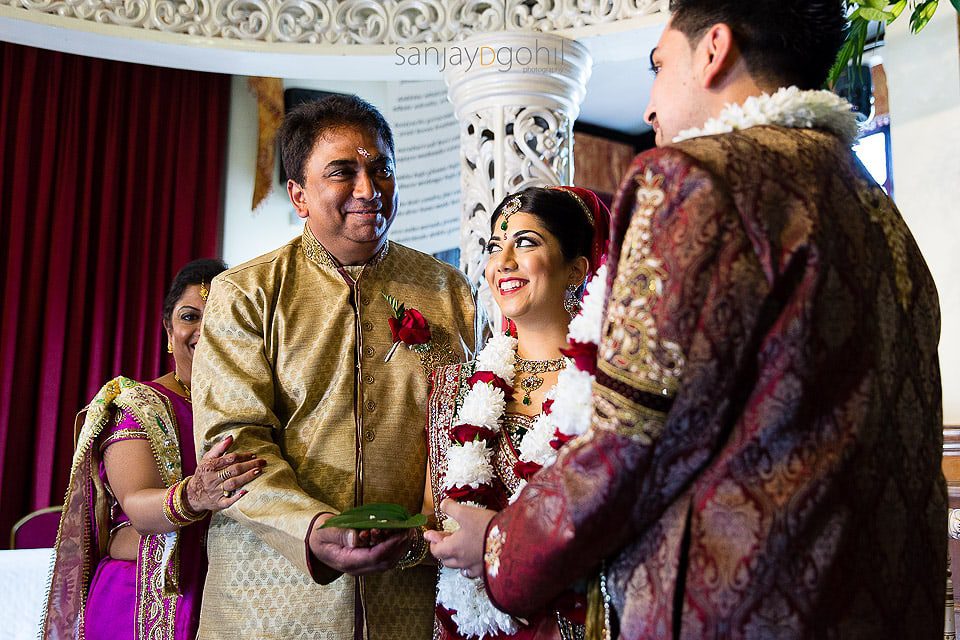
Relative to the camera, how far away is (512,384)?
231 cm

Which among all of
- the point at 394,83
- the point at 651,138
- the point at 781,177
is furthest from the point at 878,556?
the point at 651,138

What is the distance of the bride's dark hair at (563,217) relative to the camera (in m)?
2.41

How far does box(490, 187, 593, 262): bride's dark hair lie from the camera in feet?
7.89

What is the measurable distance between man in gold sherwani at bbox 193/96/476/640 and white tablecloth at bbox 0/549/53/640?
1562mm

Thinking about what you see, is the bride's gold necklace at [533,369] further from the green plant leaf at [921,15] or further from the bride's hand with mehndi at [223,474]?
the green plant leaf at [921,15]

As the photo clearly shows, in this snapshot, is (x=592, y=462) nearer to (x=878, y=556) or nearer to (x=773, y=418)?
(x=773, y=418)

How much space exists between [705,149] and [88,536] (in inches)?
93.7

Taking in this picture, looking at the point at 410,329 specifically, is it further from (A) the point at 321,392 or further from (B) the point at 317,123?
(B) the point at 317,123

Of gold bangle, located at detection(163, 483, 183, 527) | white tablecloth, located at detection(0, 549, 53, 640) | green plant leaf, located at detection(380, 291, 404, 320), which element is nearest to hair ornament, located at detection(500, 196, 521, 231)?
green plant leaf, located at detection(380, 291, 404, 320)

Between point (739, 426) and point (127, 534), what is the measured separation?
2.24 meters

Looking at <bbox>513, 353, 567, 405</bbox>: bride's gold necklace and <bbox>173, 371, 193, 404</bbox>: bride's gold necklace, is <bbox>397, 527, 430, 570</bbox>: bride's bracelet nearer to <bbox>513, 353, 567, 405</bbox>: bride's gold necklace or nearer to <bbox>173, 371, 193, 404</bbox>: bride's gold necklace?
<bbox>513, 353, 567, 405</bbox>: bride's gold necklace

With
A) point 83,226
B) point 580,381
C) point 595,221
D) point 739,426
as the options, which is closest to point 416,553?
point 580,381

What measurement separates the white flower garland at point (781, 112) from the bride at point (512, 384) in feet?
2.36

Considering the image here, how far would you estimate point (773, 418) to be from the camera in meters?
1.26
